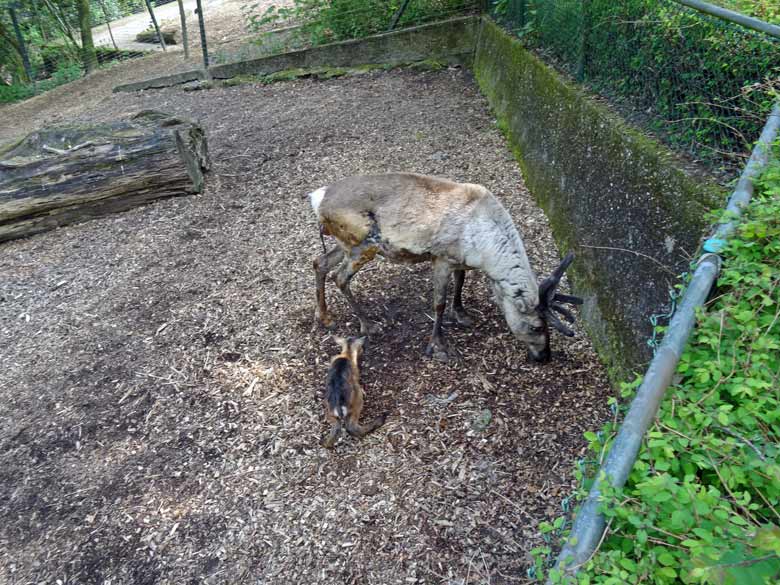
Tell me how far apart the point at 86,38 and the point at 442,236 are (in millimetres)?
14533

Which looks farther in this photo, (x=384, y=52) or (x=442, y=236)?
(x=384, y=52)

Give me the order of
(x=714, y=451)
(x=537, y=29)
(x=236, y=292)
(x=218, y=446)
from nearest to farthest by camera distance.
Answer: (x=714, y=451), (x=218, y=446), (x=236, y=292), (x=537, y=29)

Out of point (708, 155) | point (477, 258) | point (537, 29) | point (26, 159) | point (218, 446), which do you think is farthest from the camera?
point (537, 29)

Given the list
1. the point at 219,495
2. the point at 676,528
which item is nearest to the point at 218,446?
the point at 219,495

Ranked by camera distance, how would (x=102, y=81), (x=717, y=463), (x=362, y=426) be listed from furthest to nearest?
(x=102, y=81) → (x=362, y=426) → (x=717, y=463)

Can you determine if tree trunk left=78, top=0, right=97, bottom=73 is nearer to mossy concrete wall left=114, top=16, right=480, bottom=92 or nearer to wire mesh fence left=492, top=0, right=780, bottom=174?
mossy concrete wall left=114, top=16, right=480, bottom=92

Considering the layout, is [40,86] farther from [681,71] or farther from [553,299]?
[681,71]

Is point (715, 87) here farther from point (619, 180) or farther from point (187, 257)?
point (187, 257)

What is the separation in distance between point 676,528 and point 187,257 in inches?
204

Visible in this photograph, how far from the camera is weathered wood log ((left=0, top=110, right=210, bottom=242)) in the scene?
6.28m

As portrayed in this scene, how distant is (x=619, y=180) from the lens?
13.1 feet

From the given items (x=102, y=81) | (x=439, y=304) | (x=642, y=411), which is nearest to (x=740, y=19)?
(x=642, y=411)

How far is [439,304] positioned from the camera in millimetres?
4262

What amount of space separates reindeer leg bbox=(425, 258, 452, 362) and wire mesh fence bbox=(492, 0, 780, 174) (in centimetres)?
179
